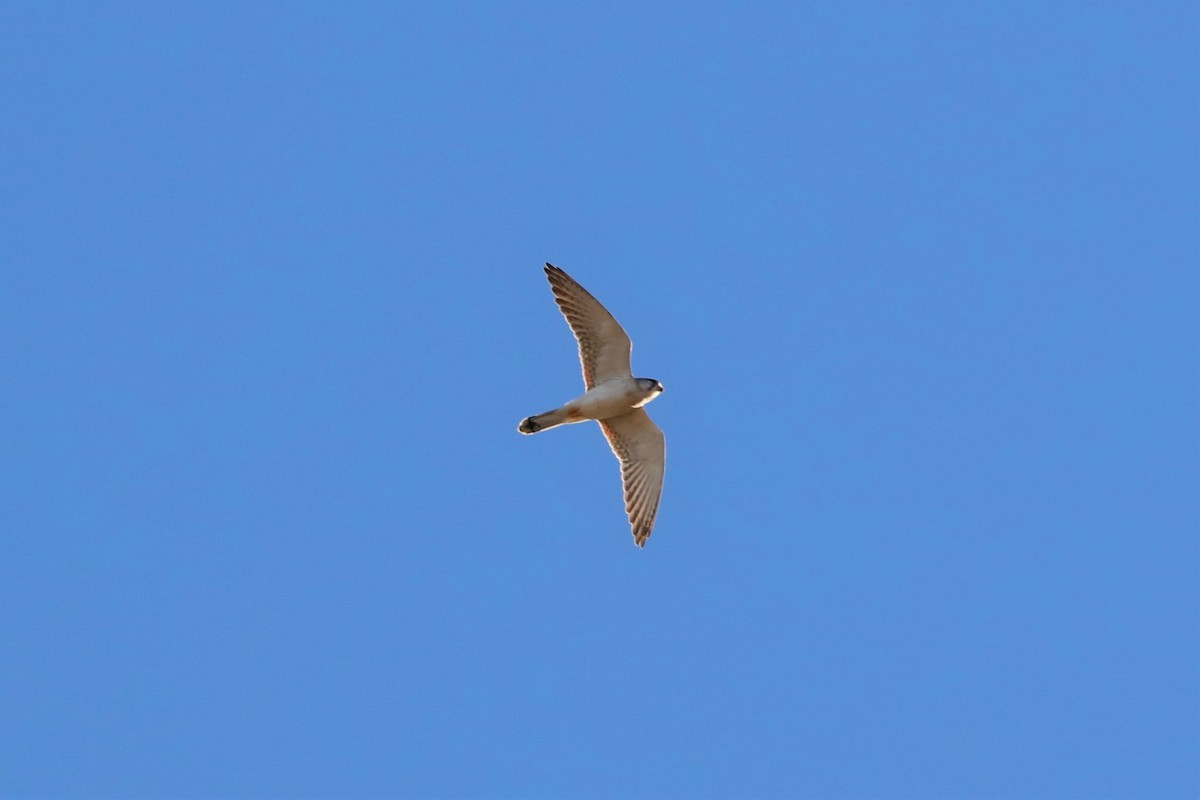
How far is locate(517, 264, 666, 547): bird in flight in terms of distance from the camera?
67.0ft

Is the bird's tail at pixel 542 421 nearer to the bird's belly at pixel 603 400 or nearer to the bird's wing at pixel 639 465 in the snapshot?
the bird's belly at pixel 603 400

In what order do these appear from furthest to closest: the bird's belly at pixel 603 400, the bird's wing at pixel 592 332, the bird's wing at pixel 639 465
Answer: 1. the bird's wing at pixel 639 465
2. the bird's belly at pixel 603 400
3. the bird's wing at pixel 592 332

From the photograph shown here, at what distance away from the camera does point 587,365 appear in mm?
20750

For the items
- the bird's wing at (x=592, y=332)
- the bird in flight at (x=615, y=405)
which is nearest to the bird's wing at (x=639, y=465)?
the bird in flight at (x=615, y=405)

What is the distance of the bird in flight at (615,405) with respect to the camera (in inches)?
804

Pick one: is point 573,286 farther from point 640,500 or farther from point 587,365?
point 640,500

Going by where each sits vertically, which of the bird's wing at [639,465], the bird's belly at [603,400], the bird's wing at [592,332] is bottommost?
the bird's wing at [639,465]

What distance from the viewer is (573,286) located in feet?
66.7

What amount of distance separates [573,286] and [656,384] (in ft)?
4.56

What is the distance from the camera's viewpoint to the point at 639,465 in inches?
837

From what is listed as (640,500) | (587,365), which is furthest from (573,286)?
(640,500)

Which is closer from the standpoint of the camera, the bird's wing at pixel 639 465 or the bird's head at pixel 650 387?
the bird's head at pixel 650 387

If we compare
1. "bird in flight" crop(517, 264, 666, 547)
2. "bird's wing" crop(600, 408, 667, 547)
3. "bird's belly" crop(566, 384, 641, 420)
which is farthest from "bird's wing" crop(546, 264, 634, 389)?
"bird's wing" crop(600, 408, 667, 547)

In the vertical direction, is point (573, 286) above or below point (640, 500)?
above
